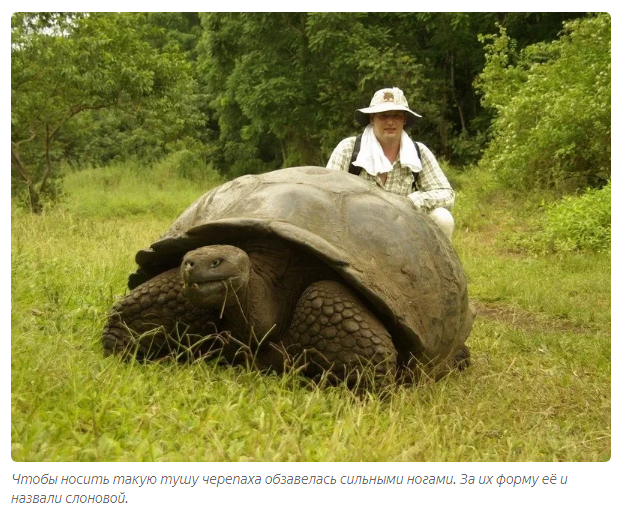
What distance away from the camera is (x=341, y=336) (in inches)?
107

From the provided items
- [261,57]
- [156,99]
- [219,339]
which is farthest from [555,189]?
[261,57]

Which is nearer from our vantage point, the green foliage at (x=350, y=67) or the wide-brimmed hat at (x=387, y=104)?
the wide-brimmed hat at (x=387, y=104)

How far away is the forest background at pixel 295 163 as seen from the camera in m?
2.37

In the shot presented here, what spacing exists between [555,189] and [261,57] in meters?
9.20

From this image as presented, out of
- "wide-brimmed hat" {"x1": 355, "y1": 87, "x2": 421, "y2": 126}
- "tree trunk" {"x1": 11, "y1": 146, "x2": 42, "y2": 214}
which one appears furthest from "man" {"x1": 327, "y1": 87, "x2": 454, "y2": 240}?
"tree trunk" {"x1": 11, "y1": 146, "x2": 42, "y2": 214}

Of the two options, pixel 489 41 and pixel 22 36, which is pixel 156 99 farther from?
pixel 489 41

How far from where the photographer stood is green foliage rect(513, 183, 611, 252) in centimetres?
733

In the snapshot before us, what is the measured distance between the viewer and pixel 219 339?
298 centimetres

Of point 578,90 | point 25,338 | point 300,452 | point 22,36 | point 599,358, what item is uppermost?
point 22,36

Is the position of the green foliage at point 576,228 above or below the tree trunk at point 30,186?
below

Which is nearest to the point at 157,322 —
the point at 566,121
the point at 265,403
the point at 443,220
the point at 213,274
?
the point at 213,274

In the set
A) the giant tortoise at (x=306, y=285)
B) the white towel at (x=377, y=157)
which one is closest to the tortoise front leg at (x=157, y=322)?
the giant tortoise at (x=306, y=285)

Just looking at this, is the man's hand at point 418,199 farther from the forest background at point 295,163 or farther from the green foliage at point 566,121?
the green foliage at point 566,121

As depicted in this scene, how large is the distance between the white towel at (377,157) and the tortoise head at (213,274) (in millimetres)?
1712
